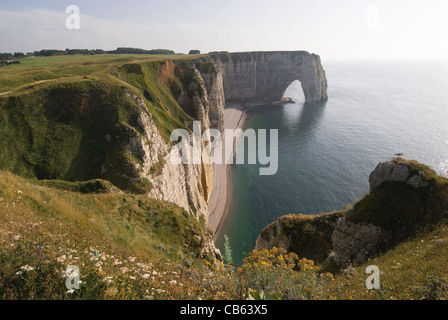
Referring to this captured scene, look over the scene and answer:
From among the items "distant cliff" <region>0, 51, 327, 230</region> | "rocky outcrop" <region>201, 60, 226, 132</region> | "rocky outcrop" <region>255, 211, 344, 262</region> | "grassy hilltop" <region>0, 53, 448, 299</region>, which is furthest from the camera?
"rocky outcrop" <region>201, 60, 226, 132</region>

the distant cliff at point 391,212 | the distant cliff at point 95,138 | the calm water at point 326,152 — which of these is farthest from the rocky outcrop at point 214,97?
the distant cliff at point 391,212

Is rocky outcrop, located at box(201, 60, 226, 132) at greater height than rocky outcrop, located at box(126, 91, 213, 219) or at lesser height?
greater

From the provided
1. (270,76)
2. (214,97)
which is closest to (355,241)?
(214,97)

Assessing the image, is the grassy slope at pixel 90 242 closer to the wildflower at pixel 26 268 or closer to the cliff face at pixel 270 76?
the wildflower at pixel 26 268

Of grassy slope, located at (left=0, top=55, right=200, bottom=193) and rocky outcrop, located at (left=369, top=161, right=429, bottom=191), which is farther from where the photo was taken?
grassy slope, located at (left=0, top=55, right=200, bottom=193)

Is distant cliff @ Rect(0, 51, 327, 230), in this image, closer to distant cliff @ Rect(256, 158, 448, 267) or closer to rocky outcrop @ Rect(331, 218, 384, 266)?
rocky outcrop @ Rect(331, 218, 384, 266)

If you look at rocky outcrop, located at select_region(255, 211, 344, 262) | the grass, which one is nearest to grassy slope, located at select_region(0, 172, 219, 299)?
the grass
